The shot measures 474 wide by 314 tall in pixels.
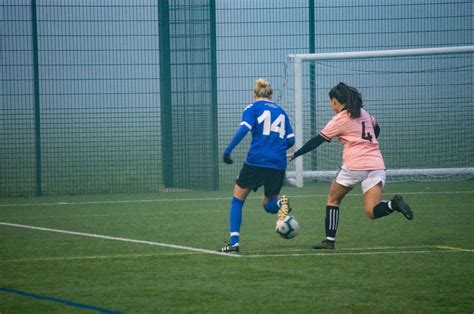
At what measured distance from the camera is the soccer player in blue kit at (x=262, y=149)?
11328mm

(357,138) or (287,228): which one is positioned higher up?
(357,138)

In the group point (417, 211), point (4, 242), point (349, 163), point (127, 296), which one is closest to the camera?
point (127, 296)

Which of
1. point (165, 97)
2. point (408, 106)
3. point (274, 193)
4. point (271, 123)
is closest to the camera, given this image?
point (271, 123)

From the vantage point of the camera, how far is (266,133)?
37.6ft

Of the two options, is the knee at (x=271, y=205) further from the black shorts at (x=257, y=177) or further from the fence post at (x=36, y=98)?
the fence post at (x=36, y=98)

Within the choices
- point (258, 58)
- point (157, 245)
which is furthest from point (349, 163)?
point (258, 58)

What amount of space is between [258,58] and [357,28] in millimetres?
2147

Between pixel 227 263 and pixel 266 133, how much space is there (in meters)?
1.82

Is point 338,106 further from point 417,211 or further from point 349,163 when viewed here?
point 417,211

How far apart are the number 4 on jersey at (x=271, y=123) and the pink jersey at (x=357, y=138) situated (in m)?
0.50

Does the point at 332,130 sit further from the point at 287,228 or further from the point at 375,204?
the point at 287,228

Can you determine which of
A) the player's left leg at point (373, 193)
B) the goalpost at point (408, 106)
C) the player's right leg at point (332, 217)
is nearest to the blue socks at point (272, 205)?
the player's right leg at point (332, 217)

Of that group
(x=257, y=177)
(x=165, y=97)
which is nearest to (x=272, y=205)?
(x=257, y=177)

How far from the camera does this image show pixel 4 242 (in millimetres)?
12359
